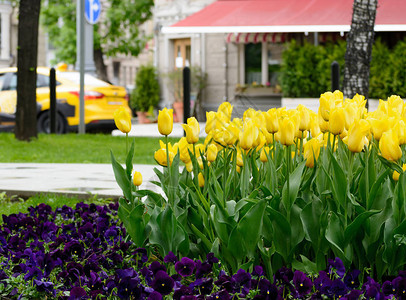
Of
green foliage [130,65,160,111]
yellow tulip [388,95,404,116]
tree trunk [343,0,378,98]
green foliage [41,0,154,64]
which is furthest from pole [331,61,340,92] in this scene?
green foliage [41,0,154,64]

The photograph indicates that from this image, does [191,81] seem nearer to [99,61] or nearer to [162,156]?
[99,61]

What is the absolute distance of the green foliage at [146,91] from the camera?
25.9 m

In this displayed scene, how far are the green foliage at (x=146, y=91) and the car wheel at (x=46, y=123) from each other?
929cm

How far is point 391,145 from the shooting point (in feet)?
9.75

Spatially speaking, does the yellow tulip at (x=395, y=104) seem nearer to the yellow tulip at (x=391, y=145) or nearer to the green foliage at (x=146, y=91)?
the yellow tulip at (x=391, y=145)

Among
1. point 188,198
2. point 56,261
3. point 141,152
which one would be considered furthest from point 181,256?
point 141,152

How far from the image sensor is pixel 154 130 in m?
18.7

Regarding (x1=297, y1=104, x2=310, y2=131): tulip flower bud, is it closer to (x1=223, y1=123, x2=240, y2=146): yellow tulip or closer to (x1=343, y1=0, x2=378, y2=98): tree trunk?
(x1=223, y1=123, x2=240, y2=146): yellow tulip

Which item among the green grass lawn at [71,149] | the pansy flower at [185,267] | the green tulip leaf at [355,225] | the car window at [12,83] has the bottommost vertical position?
the green grass lawn at [71,149]

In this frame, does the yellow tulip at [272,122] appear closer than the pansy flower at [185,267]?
No

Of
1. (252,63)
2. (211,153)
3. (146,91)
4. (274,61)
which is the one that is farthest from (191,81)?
(211,153)

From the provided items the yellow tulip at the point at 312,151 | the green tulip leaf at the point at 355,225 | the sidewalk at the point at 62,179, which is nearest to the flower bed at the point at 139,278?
the green tulip leaf at the point at 355,225

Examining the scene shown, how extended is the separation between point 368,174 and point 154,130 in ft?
50.5

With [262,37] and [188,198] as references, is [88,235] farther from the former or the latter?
[262,37]
